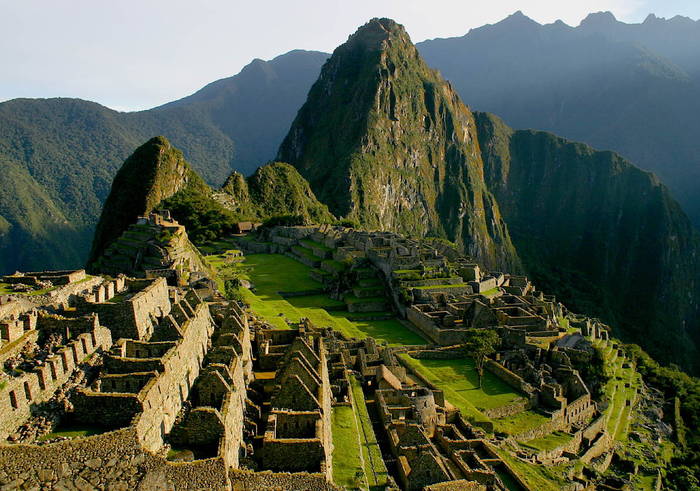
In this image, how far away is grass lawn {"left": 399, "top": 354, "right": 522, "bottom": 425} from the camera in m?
28.0

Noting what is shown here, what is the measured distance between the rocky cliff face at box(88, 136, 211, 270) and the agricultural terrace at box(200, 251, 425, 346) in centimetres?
3280

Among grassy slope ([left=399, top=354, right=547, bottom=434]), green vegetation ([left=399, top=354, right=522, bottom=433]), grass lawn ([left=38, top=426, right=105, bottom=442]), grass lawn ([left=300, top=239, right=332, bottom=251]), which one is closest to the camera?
grass lawn ([left=38, top=426, right=105, bottom=442])

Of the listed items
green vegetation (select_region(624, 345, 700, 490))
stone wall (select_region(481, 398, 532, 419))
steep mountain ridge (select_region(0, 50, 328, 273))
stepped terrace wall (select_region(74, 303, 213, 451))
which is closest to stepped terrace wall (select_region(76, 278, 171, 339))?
stepped terrace wall (select_region(74, 303, 213, 451))

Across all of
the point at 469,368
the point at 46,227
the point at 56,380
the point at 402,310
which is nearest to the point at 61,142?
the point at 46,227

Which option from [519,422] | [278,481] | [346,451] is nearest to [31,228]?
[519,422]

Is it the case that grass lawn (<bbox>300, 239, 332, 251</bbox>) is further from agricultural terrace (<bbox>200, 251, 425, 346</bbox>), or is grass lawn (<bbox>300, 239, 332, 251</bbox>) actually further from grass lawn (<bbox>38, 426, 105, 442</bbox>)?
grass lawn (<bbox>38, 426, 105, 442</bbox>)

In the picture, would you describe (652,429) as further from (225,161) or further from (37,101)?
(225,161)

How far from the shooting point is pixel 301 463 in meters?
13.8

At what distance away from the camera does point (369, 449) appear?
707 inches

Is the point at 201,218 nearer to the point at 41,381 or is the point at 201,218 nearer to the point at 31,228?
the point at 31,228

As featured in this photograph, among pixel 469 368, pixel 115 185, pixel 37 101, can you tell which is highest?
pixel 37 101

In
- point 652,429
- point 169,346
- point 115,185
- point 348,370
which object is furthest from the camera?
point 115,185

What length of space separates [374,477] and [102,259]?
138ft

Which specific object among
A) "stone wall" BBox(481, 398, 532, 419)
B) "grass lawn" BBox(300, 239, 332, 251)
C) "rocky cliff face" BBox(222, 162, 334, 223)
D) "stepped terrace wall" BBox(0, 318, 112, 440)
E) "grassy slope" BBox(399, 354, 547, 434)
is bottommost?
"stone wall" BBox(481, 398, 532, 419)
